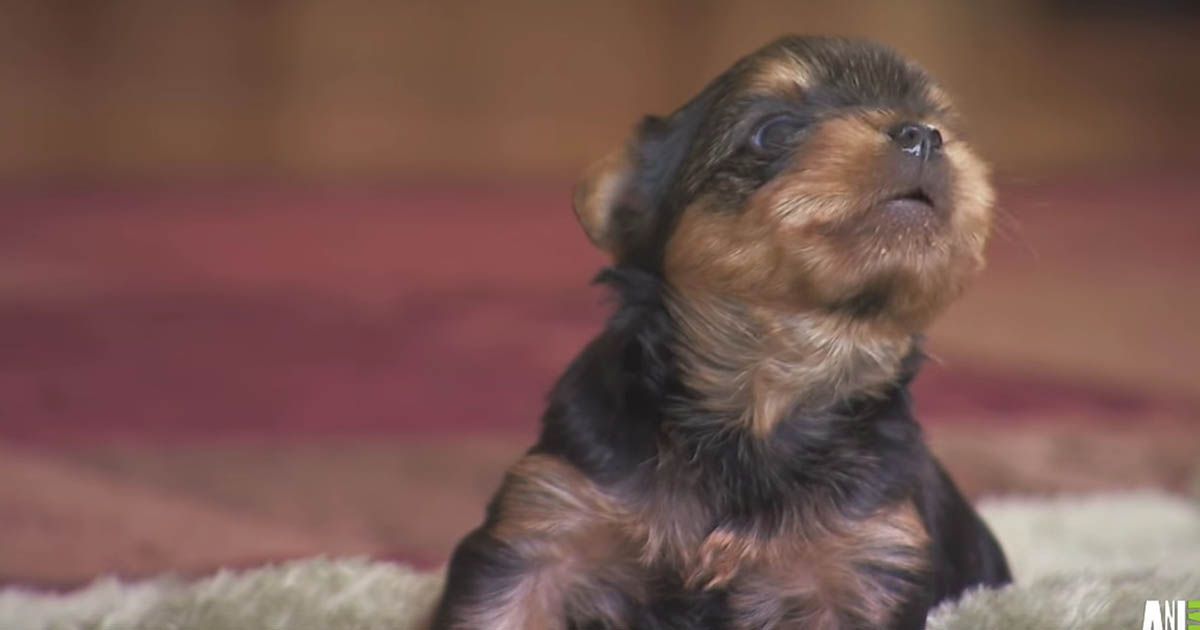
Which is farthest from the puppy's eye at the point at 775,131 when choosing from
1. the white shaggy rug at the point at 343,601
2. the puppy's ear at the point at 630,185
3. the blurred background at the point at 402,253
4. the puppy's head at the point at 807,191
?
the white shaggy rug at the point at 343,601

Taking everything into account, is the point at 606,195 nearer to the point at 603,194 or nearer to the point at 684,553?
the point at 603,194

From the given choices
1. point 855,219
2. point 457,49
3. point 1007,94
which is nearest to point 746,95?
point 855,219

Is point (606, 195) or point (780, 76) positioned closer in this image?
point (780, 76)

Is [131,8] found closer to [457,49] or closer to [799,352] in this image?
[457,49]

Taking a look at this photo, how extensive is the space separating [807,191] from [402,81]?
7045 mm

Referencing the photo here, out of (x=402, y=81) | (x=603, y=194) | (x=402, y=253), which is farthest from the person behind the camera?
(x=402, y=81)

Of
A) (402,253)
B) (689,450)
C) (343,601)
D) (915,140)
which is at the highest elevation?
(402,253)

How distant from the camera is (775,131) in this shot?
237 cm

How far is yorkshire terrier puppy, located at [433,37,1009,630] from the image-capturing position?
2.25 m

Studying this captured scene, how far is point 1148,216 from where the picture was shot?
838 centimetres

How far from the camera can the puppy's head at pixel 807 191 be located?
2.23 meters

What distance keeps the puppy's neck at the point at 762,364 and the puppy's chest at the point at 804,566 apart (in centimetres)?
17

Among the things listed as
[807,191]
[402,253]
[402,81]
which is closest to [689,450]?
[807,191]

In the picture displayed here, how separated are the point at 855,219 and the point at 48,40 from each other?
7125 mm
